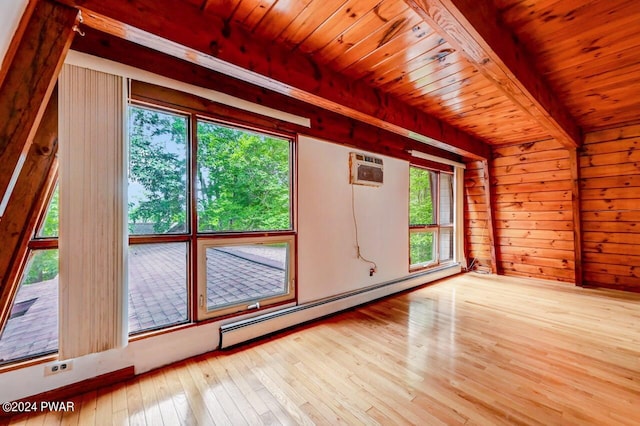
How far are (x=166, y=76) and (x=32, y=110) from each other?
993 millimetres

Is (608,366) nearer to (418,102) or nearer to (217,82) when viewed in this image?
(418,102)

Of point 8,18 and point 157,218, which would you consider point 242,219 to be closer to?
point 157,218

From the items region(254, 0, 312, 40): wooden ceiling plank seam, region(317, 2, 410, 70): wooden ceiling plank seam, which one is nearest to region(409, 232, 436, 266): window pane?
region(317, 2, 410, 70): wooden ceiling plank seam

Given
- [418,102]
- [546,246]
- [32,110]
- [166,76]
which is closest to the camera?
[32,110]

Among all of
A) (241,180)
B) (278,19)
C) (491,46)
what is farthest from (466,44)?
(241,180)

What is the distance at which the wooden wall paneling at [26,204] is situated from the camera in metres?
1.31

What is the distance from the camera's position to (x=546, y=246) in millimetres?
4043

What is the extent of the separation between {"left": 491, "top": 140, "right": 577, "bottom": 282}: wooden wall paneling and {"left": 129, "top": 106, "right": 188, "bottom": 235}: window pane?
16.2 ft

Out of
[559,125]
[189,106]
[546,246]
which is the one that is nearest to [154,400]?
[189,106]

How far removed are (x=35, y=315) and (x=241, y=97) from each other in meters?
2.05

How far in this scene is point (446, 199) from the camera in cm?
466

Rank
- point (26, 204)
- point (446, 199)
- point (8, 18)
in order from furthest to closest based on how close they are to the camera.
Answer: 1. point (446, 199)
2. point (26, 204)
3. point (8, 18)

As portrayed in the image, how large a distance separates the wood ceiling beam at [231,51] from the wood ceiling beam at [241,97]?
34 centimetres

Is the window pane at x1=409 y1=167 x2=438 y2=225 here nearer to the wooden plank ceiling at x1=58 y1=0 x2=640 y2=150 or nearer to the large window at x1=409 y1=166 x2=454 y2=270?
the large window at x1=409 y1=166 x2=454 y2=270
